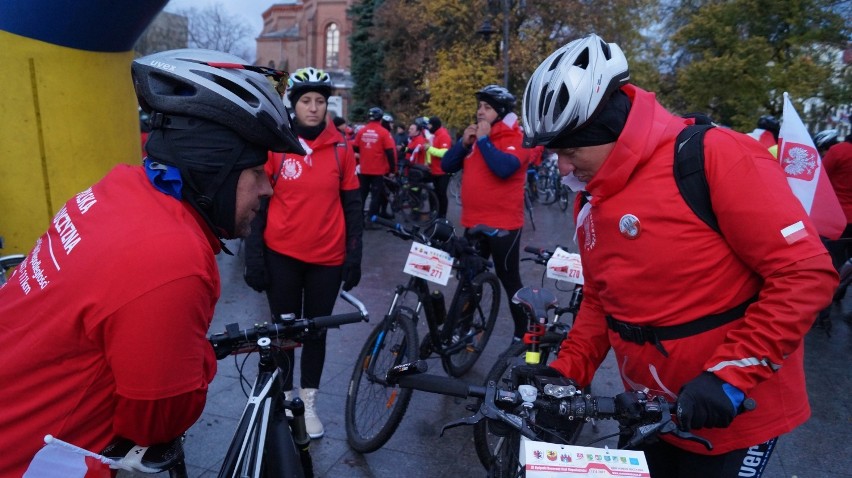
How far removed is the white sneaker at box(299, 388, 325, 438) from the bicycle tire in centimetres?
105

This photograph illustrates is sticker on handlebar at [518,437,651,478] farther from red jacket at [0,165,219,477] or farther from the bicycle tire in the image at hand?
red jacket at [0,165,219,477]

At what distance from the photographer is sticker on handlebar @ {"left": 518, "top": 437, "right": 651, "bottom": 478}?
4.95ft

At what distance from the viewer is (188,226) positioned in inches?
56.9

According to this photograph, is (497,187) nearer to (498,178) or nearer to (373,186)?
(498,178)

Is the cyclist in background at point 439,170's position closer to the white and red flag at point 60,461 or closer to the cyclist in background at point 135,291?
the cyclist in background at point 135,291

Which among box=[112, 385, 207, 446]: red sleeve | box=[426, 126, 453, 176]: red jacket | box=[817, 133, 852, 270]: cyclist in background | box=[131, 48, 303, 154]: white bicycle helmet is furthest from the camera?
box=[426, 126, 453, 176]: red jacket

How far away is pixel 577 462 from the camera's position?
153 centimetres

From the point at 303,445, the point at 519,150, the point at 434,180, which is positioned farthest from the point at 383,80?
the point at 303,445

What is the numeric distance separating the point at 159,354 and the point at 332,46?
6006 centimetres

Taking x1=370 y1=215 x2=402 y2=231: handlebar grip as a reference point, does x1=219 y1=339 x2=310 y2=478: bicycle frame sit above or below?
below

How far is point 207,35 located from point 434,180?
45617 millimetres

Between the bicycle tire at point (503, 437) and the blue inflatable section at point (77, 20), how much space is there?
3258 mm

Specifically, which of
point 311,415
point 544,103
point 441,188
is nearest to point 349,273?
point 311,415

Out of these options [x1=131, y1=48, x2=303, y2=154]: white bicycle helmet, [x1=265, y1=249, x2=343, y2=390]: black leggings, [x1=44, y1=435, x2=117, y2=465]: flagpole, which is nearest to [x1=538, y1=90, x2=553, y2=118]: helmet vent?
[x1=131, y1=48, x2=303, y2=154]: white bicycle helmet
